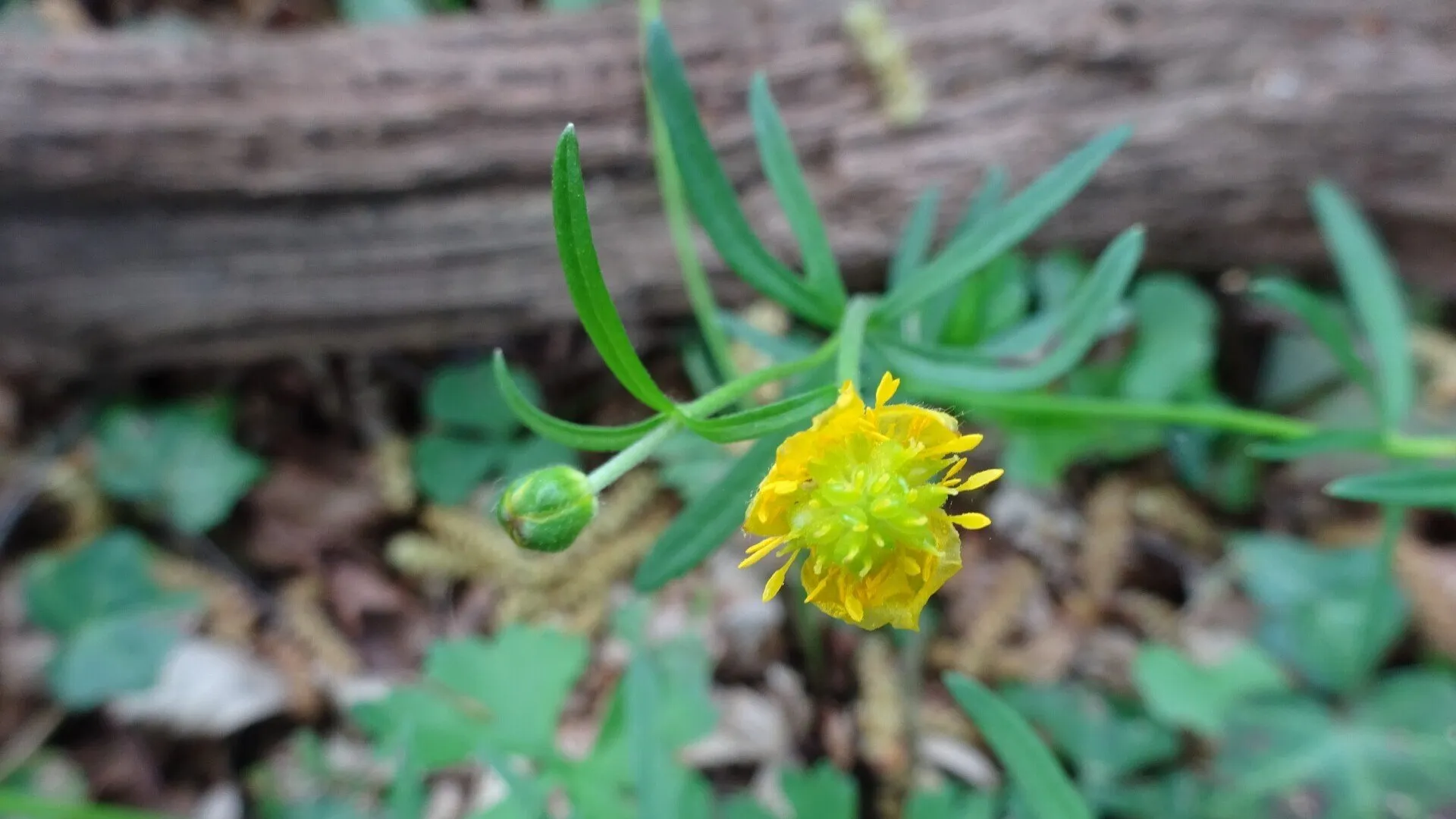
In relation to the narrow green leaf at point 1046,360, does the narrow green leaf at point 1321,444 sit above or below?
below

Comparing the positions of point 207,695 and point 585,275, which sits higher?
point 585,275

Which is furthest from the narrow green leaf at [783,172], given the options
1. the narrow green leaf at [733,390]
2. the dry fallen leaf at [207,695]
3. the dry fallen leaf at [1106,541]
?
the dry fallen leaf at [207,695]

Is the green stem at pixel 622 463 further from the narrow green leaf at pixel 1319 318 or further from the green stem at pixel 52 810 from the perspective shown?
the green stem at pixel 52 810

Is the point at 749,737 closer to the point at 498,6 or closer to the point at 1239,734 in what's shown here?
the point at 1239,734

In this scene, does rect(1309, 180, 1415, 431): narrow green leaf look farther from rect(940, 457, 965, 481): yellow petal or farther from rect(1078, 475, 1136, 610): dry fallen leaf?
rect(940, 457, 965, 481): yellow petal

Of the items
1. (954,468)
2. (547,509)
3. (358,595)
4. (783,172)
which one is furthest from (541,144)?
(954,468)

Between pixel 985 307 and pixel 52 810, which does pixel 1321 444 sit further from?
pixel 52 810

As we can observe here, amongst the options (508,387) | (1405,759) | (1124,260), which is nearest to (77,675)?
(508,387)
